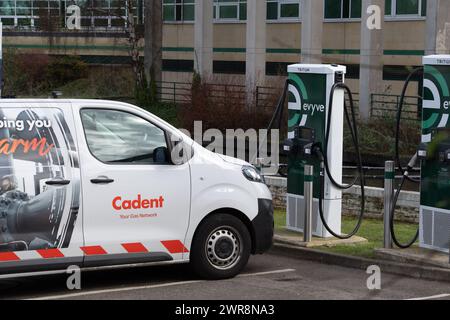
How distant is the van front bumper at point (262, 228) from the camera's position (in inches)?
393

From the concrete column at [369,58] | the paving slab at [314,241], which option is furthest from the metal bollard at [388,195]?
the concrete column at [369,58]

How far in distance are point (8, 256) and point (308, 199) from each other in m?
4.32

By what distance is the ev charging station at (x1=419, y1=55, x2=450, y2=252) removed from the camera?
1000 cm

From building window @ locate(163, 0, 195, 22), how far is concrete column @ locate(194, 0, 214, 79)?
6.07 meters

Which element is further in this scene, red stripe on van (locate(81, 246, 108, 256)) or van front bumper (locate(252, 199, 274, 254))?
van front bumper (locate(252, 199, 274, 254))

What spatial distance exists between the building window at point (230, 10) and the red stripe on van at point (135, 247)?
123 feet

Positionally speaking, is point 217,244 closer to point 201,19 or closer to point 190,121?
point 190,121

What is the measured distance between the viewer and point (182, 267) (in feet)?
34.6

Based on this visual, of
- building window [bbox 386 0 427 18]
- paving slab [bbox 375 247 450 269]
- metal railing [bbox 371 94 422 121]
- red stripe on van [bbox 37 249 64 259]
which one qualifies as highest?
building window [bbox 386 0 427 18]

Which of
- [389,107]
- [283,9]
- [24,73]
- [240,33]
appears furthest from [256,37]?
[24,73]

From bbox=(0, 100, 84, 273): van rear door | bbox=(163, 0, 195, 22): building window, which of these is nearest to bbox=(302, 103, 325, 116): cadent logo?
bbox=(0, 100, 84, 273): van rear door

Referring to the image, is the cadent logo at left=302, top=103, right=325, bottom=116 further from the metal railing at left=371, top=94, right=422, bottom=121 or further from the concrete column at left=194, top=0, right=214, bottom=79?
the concrete column at left=194, top=0, right=214, bottom=79

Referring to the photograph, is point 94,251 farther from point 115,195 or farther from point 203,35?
point 203,35

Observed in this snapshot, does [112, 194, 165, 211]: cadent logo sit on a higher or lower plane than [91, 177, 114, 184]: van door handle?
lower
